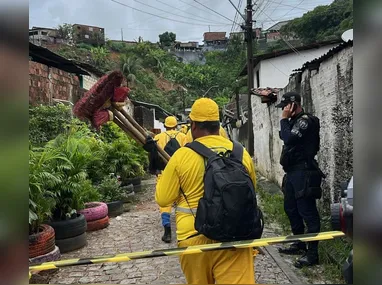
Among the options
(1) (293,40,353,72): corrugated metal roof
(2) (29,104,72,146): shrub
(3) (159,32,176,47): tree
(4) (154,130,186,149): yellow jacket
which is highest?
(3) (159,32,176,47): tree

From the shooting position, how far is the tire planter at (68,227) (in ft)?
16.1

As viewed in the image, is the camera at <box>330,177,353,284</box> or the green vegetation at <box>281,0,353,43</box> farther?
the green vegetation at <box>281,0,353,43</box>

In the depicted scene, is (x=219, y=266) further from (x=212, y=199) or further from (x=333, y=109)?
(x=333, y=109)

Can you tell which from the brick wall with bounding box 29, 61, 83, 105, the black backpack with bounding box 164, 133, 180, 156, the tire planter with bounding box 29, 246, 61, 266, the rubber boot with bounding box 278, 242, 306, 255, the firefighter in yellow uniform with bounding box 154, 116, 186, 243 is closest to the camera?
the tire planter with bounding box 29, 246, 61, 266

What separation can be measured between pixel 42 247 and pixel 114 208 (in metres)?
3.32

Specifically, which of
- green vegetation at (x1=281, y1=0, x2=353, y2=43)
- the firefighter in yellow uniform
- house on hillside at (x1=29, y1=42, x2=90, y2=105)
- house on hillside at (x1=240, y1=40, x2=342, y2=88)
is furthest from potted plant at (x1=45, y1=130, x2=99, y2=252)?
green vegetation at (x1=281, y1=0, x2=353, y2=43)

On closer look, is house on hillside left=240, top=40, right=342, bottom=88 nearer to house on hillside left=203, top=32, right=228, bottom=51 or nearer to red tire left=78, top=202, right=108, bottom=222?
red tire left=78, top=202, right=108, bottom=222

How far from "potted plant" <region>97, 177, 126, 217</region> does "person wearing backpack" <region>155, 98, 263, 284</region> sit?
5.19m

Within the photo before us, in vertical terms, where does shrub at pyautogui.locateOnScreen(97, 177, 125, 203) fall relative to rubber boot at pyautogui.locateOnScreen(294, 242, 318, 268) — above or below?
above

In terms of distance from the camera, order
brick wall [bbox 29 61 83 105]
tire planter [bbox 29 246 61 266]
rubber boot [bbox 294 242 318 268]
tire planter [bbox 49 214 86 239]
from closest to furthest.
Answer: tire planter [bbox 29 246 61 266] < rubber boot [bbox 294 242 318 268] < tire planter [bbox 49 214 86 239] < brick wall [bbox 29 61 83 105]

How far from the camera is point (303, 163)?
420 cm

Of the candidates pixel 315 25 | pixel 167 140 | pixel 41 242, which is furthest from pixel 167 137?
pixel 315 25

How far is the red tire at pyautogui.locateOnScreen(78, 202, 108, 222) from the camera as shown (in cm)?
599

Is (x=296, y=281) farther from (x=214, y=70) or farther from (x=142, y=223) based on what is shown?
(x=214, y=70)
